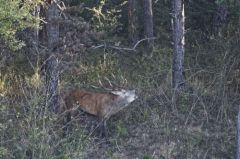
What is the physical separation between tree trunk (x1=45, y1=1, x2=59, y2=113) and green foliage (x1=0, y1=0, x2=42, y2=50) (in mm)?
641

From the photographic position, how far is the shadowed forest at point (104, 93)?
9188 mm

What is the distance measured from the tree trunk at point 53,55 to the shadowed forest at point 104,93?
0.06ft

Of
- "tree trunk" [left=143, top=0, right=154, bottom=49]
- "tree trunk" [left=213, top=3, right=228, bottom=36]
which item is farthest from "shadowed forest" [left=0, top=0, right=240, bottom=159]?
"tree trunk" [left=143, top=0, right=154, bottom=49]

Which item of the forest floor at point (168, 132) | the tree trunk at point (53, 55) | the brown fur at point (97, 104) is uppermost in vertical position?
the tree trunk at point (53, 55)

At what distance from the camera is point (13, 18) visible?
8992 millimetres

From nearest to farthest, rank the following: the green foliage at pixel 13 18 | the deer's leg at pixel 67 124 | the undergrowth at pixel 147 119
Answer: the green foliage at pixel 13 18 < the undergrowth at pixel 147 119 < the deer's leg at pixel 67 124

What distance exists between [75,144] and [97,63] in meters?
4.28

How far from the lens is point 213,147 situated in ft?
33.3

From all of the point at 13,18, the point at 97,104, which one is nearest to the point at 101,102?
the point at 97,104

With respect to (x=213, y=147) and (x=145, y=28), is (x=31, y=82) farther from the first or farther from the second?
(x=145, y=28)

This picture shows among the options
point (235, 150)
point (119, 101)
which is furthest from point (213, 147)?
point (119, 101)

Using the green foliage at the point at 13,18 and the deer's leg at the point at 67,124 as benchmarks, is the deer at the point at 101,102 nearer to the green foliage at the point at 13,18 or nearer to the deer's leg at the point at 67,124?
the deer's leg at the point at 67,124

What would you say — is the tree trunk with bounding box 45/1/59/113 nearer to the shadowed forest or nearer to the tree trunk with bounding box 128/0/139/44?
the shadowed forest

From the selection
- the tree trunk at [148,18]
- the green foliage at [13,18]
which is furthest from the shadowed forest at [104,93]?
the tree trunk at [148,18]
